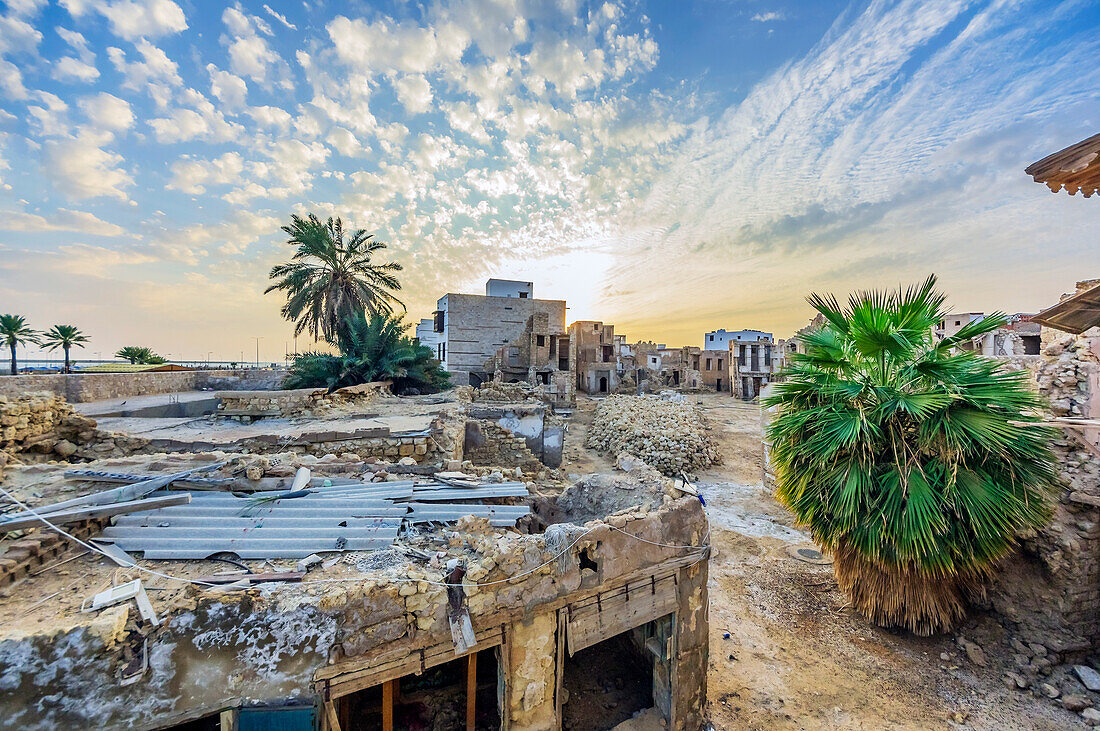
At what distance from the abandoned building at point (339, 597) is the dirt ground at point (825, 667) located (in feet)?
4.63

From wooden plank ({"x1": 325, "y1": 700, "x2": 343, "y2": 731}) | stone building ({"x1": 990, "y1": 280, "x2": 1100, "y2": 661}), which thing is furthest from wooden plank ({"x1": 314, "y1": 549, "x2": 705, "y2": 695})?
stone building ({"x1": 990, "y1": 280, "x2": 1100, "y2": 661})

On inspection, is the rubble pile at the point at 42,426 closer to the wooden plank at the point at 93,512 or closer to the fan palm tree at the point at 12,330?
the wooden plank at the point at 93,512

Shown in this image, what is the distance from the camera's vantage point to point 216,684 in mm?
2639

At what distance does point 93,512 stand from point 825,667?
8900 millimetres

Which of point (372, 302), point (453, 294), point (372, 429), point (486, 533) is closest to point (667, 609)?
point (486, 533)

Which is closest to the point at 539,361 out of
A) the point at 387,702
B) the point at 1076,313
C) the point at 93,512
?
the point at 1076,313

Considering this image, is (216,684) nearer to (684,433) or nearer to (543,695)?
(543,695)

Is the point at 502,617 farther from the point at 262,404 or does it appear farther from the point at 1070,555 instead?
the point at 262,404

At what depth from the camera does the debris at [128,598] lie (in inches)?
103

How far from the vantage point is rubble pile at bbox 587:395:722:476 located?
50.4 feet

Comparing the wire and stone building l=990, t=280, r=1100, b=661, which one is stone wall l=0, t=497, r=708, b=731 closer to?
the wire

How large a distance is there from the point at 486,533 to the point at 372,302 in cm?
2099

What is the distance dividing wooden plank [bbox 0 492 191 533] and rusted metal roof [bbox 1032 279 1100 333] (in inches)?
378

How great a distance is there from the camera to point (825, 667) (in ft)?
19.1
